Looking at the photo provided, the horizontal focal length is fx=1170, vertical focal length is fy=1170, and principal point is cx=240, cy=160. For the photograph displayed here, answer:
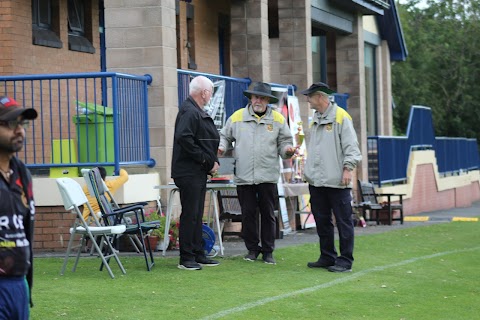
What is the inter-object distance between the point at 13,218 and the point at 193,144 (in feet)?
20.3

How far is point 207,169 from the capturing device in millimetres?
12117

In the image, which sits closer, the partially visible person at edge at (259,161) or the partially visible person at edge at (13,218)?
the partially visible person at edge at (13,218)

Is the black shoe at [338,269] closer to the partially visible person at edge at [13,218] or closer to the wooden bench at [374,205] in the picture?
the partially visible person at edge at [13,218]

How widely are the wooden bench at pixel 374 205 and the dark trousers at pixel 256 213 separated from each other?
31.8 ft

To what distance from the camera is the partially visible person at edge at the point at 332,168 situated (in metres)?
12.2

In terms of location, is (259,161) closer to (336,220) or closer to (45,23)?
(336,220)

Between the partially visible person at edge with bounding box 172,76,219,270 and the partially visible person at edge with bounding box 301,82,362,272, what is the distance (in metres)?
1.10

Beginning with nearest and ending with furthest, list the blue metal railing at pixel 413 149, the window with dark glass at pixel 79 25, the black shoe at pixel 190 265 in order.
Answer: the black shoe at pixel 190 265, the window with dark glass at pixel 79 25, the blue metal railing at pixel 413 149

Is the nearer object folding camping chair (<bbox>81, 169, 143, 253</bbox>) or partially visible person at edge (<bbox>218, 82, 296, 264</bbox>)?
folding camping chair (<bbox>81, 169, 143, 253</bbox>)

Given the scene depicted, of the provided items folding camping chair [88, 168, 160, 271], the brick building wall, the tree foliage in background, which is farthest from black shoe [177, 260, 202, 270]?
the tree foliage in background

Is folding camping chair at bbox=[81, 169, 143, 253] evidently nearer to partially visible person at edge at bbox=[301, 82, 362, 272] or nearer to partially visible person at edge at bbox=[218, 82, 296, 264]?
partially visible person at edge at bbox=[218, 82, 296, 264]

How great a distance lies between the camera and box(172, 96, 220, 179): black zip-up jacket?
11.9 m

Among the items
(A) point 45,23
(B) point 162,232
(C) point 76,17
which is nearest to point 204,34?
(C) point 76,17

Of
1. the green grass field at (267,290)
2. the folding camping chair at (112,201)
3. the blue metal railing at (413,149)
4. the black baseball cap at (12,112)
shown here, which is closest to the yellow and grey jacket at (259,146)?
the green grass field at (267,290)
